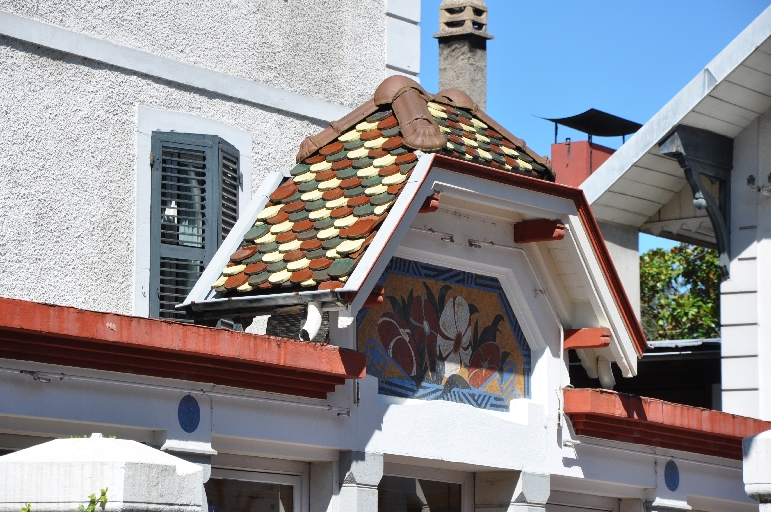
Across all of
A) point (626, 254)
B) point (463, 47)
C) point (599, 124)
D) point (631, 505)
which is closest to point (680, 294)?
point (599, 124)

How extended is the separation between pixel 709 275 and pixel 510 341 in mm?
19372

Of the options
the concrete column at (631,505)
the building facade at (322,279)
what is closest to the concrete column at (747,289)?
the building facade at (322,279)

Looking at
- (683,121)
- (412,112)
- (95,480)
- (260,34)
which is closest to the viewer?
(95,480)

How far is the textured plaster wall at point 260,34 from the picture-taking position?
11.2 meters

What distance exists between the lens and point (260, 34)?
489 inches

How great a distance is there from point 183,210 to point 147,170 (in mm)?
415

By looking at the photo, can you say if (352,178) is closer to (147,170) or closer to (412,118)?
(412,118)

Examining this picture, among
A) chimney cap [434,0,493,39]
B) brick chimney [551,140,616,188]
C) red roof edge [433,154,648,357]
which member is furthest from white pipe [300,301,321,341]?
chimney cap [434,0,493,39]

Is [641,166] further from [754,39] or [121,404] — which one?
[121,404]

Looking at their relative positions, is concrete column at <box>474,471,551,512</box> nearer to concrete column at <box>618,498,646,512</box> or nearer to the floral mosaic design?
the floral mosaic design

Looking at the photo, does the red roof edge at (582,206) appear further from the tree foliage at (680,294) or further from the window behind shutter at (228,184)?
the tree foliage at (680,294)

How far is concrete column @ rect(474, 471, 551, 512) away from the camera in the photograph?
10617 mm

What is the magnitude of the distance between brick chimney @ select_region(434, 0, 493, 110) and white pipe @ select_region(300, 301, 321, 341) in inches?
876

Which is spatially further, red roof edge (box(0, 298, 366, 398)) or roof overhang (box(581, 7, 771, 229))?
roof overhang (box(581, 7, 771, 229))
